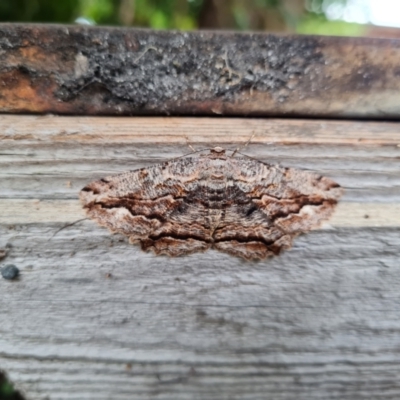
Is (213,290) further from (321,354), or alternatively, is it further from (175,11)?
(175,11)

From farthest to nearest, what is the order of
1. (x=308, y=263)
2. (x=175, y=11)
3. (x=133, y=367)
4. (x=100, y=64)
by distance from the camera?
1. (x=175, y=11)
2. (x=100, y=64)
3. (x=308, y=263)
4. (x=133, y=367)

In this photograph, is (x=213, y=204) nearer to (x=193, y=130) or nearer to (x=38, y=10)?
(x=193, y=130)

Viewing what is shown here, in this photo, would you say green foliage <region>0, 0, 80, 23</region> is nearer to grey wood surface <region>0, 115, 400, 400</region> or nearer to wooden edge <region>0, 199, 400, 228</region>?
grey wood surface <region>0, 115, 400, 400</region>

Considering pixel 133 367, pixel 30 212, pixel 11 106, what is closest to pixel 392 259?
pixel 133 367

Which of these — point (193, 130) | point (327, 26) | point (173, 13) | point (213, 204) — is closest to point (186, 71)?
point (193, 130)

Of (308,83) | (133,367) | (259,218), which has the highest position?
(308,83)

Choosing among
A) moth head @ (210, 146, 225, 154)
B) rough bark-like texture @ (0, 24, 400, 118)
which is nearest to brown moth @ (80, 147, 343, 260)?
moth head @ (210, 146, 225, 154)

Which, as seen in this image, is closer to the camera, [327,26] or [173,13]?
[173,13]

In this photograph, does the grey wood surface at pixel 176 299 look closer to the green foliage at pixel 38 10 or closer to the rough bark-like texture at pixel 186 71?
the rough bark-like texture at pixel 186 71

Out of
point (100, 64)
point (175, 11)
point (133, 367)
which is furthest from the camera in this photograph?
point (175, 11)
